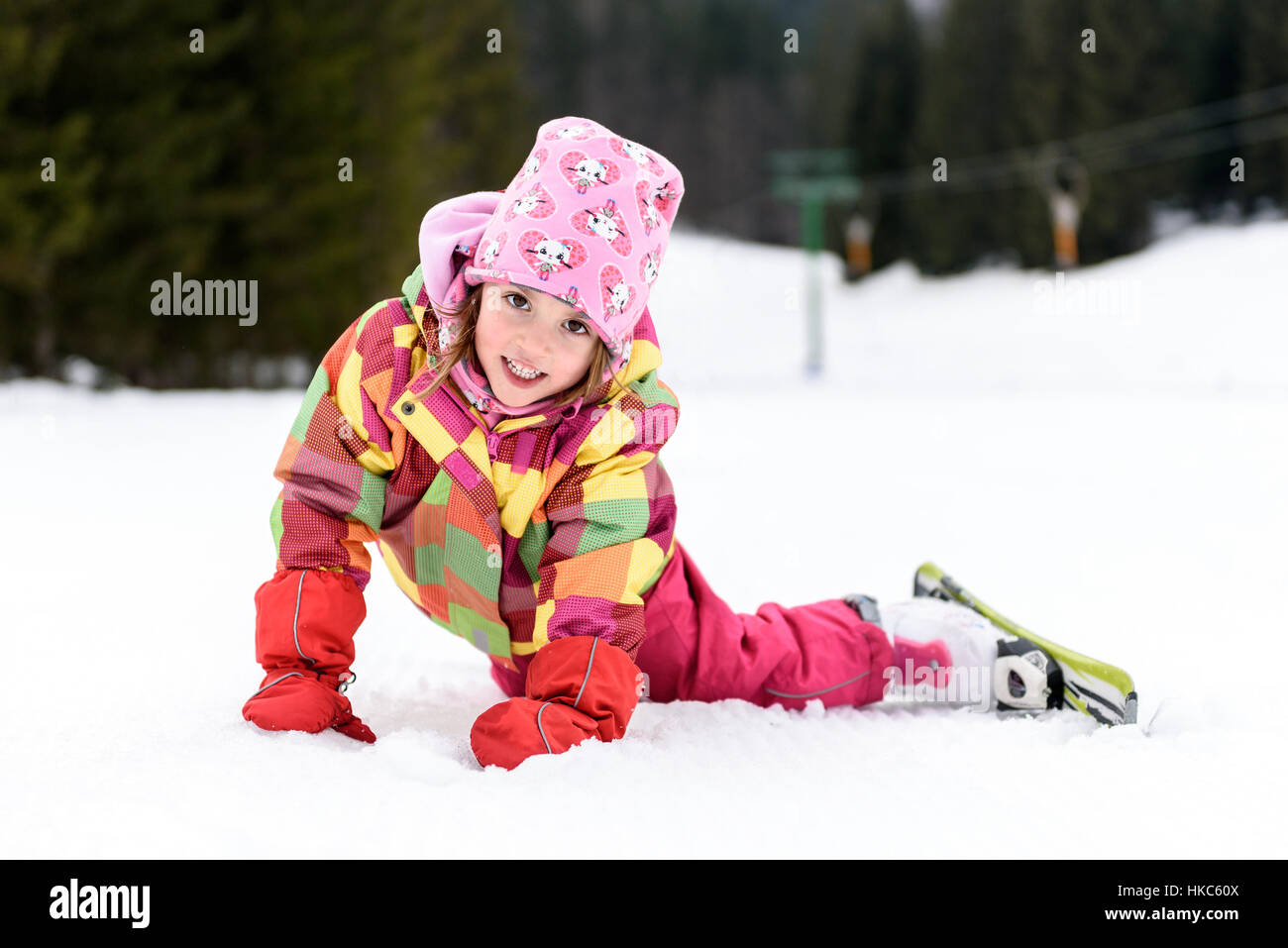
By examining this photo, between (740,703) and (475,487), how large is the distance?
0.49 m

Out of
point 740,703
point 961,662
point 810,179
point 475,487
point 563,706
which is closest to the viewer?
point 563,706

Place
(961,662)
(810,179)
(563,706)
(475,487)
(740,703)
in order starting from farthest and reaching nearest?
1. (810,179)
2. (961,662)
3. (740,703)
4. (475,487)
5. (563,706)

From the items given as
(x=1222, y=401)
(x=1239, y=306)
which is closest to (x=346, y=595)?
(x=1222, y=401)

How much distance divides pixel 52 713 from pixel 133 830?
1.89ft

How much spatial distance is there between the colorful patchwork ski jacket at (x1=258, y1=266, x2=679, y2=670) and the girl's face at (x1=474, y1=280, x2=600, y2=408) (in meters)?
0.06

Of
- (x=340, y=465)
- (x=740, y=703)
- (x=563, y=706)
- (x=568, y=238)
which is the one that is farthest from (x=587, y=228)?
(x=740, y=703)

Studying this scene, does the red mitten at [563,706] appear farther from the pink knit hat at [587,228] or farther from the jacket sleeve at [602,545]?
the pink knit hat at [587,228]

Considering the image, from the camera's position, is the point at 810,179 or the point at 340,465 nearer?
the point at 340,465

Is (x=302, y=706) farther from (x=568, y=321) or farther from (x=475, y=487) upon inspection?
(x=568, y=321)

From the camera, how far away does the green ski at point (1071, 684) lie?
1.56m

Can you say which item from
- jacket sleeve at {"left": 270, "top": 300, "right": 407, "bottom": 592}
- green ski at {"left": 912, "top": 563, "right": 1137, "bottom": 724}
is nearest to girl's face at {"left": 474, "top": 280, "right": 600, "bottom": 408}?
jacket sleeve at {"left": 270, "top": 300, "right": 407, "bottom": 592}

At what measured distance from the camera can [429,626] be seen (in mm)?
2227

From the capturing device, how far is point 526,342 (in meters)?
1.41

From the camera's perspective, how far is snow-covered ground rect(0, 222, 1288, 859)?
1.11 meters
